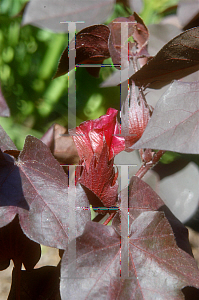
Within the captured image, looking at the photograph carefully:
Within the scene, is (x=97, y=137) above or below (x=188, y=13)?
below

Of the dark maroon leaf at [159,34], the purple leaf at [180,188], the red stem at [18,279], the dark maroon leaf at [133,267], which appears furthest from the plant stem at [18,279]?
the dark maroon leaf at [159,34]

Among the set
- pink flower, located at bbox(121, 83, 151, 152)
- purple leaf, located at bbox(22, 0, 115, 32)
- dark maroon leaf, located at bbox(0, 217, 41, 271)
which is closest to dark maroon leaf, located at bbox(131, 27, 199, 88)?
pink flower, located at bbox(121, 83, 151, 152)

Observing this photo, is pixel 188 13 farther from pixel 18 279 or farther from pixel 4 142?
pixel 18 279

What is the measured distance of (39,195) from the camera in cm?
25

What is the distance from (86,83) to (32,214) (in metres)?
0.28

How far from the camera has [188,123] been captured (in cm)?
21

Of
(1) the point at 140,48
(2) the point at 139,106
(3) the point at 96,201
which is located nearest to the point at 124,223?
(3) the point at 96,201

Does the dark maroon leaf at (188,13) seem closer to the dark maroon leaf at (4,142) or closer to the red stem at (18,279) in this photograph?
the dark maroon leaf at (4,142)

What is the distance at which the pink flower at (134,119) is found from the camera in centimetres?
31

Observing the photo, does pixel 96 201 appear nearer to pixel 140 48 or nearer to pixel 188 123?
pixel 188 123

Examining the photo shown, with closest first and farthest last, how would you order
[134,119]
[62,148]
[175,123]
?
[175,123], [134,119], [62,148]

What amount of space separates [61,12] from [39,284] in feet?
1.24

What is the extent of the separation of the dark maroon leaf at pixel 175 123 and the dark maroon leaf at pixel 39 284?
233mm

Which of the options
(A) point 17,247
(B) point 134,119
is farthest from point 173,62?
(A) point 17,247
